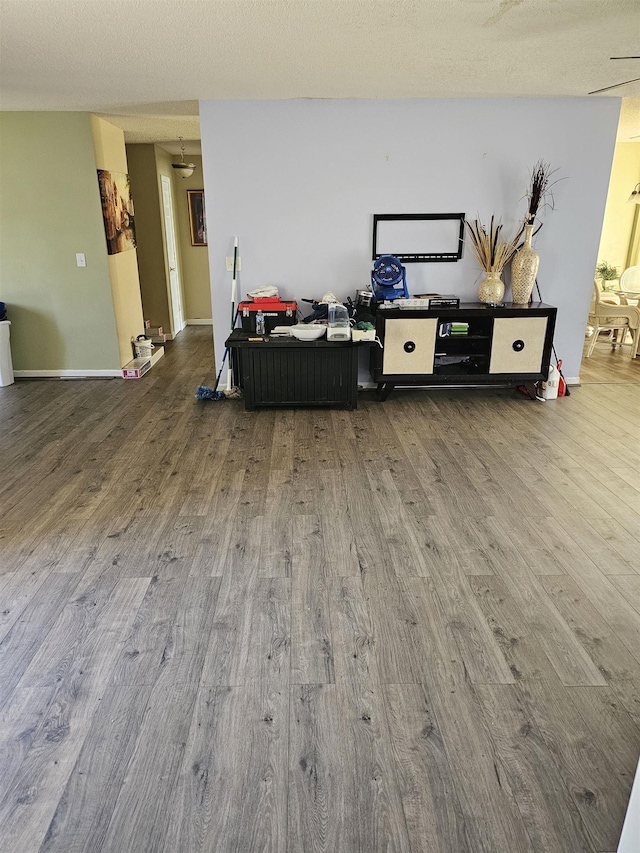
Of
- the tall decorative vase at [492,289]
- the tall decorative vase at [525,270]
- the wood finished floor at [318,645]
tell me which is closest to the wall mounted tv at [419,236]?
the tall decorative vase at [492,289]

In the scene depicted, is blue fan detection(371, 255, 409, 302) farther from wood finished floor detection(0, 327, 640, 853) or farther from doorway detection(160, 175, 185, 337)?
doorway detection(160, 175, 185, 337)

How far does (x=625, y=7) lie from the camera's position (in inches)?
105

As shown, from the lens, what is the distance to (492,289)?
5.12 metres

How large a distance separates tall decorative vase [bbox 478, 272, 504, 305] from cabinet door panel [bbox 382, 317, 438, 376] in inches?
21.5

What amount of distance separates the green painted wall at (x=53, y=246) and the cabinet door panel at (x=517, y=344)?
3719mm

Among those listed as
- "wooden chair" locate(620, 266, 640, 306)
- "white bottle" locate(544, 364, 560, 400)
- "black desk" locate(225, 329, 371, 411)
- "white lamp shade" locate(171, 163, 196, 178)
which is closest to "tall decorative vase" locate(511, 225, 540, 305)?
"white bottle" locate(544, 364, 560, 400)

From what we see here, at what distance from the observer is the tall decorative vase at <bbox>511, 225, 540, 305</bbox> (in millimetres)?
5098

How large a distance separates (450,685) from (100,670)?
1.27m

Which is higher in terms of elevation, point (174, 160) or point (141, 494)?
point (174, 160)

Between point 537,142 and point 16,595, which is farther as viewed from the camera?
point 537,142

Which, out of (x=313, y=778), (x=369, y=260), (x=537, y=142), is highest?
(x=537, y=142)

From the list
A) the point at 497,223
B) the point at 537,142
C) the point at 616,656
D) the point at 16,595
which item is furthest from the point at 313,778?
the point at 537,142

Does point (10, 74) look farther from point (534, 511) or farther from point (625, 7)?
point (534, 511)

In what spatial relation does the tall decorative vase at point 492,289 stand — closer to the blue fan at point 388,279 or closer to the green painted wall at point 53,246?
the blue fan at point 388,279
